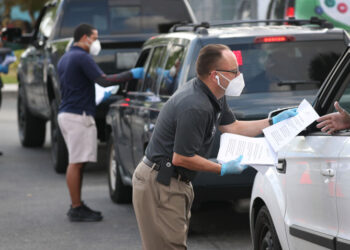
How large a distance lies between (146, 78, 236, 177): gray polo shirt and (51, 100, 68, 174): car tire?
6.66 metres

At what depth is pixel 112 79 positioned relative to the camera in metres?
9.18

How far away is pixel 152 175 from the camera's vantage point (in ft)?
16.7

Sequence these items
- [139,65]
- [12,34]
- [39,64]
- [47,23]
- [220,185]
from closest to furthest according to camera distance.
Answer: [220,185] → [139,65] → [39,64] → [47,23] → [12,34]

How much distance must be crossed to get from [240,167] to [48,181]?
702 cm

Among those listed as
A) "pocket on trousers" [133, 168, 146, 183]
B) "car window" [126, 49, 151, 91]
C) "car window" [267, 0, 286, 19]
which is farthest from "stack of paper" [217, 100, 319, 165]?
"car window" [267, 0, 286, 19]

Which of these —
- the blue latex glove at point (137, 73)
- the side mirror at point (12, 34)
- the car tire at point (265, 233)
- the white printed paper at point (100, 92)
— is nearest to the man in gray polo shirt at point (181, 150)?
the car tire at point (265, 233)

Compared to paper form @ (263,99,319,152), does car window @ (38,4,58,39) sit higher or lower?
lower

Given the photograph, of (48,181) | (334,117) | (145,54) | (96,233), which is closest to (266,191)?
(334,117)

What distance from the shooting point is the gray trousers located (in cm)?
506

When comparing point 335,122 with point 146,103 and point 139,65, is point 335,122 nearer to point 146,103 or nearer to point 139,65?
point 146,103

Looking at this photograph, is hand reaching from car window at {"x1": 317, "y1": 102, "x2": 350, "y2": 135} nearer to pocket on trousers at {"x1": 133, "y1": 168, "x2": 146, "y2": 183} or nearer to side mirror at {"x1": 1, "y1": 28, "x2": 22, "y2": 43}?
pocket on trousers at {"x1": 133, "y1": 168, "x2": 146, "y2": 183}

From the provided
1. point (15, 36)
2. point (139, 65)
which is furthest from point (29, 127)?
point (139, 65)

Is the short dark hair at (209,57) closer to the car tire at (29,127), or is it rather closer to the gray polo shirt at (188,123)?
the gray polo shirt at (188,123)

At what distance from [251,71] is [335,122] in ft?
10.4
